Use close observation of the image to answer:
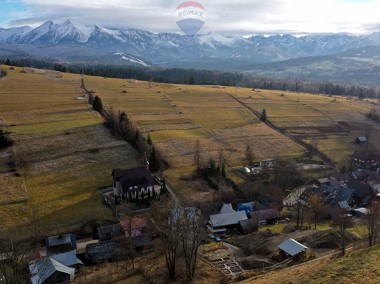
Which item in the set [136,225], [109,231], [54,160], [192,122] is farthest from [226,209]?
[192,122]

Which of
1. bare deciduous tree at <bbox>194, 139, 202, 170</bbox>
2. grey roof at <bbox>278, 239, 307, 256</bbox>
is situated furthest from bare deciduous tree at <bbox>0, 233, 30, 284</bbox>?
bare deciduous tree at <bbox>194, 139, 202, 170</bbox>

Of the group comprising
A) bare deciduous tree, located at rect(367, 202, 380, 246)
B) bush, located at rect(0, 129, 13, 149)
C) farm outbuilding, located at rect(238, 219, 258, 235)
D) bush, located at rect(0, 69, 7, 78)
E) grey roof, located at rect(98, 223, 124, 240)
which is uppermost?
bush, located at rect(0, 69, 7, 78)

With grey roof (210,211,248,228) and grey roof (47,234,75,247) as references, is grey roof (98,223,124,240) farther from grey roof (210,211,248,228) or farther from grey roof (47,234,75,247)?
grey roof (210,211,248,228)

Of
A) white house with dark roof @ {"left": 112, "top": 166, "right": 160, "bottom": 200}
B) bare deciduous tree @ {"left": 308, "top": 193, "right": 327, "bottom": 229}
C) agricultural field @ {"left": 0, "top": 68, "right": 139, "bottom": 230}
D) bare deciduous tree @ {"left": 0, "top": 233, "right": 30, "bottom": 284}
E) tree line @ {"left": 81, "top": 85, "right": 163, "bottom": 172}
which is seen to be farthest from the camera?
tree line @ {"left": 81, "top": 85, "right": 163, "bottom": 172}

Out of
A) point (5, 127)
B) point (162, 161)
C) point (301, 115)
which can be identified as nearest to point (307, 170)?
point (162, 161)

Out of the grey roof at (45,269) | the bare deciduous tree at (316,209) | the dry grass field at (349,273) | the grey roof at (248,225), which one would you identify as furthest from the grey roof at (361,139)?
the grey roof at (45,269)

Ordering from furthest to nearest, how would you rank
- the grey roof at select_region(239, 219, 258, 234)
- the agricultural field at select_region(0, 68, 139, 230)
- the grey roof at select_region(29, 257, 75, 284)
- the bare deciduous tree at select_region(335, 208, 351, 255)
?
the agricultural field at select_region(0, 68, 139, 230)
the grey roof at select_region(239, 219, 258, 234)
the grey roof at select_region(29, 257, 75, 284)
the bare deciduous tree at select_region(335, 208, 351, 255)

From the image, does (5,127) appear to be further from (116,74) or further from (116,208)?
(116,74)
